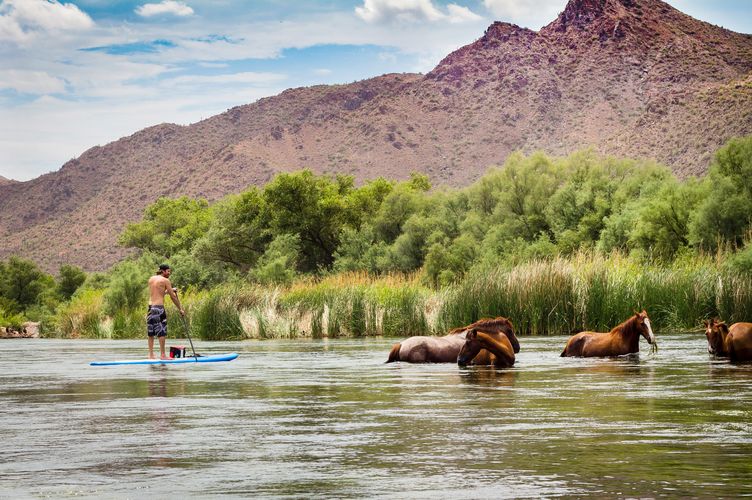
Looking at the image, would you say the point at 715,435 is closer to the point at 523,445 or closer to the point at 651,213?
the point at 523,445

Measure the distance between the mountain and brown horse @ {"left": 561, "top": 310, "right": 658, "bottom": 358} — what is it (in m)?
98.2

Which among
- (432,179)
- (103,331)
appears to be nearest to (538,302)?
(103,331)

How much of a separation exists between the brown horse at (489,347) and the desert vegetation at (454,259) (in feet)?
38.2

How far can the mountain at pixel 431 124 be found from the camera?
477 ft

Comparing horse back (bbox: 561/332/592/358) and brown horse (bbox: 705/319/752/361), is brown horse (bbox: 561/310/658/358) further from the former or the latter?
brown horse (bbox: 705/319/752/361)

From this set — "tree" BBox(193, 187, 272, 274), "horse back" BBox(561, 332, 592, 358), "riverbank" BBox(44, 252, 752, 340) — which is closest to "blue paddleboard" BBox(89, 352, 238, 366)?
"horse back" BBox(561, 332, 592, 358)

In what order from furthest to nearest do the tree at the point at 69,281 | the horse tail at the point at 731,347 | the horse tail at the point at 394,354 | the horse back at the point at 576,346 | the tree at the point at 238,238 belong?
the tree at the point at 69,281 < the tree at the point at 238,238 < the horse back at the point at 576,346 < the horse tail at the point at 394,354 < the horse tail at the point at 731,347

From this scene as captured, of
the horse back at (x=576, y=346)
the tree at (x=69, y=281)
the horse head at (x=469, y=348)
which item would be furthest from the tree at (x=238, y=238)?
the horse head at (x=469, y=348)

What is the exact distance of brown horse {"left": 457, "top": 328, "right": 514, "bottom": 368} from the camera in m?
19.2

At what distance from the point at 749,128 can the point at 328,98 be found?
10693 cm

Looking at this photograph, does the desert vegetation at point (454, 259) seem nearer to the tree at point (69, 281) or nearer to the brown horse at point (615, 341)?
the tree at point (69, 281)

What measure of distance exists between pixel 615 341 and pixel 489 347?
3347 mm

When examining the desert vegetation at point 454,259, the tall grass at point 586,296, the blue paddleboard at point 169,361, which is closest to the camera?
the blue paddleboard at point 169,361

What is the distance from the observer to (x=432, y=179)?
150 meters
